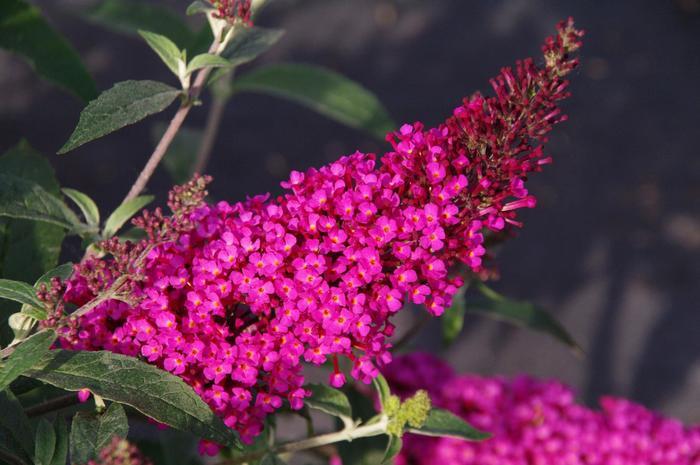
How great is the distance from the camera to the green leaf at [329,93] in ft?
7.26

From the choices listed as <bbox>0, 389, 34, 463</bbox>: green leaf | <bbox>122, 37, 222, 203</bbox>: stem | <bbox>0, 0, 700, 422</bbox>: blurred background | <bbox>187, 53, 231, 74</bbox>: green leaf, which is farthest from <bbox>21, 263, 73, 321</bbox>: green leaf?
<bbox>0, 0, 700, 422</bbox>: blurred background

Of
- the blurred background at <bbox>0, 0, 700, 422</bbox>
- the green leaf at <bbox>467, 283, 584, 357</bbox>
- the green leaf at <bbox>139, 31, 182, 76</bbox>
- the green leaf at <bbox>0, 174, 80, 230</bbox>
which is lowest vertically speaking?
the green leaf at <bbox>0, 174, 80, 230</bbox>

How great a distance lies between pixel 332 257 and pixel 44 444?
17.1 inches

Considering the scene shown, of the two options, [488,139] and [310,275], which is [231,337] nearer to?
[310,275]

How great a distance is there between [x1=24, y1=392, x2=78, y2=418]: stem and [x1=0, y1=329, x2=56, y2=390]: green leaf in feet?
0.68

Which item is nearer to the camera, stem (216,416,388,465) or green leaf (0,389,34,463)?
green leaf (0,389,34,463)

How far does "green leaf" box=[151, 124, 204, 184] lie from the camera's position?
8.22ft

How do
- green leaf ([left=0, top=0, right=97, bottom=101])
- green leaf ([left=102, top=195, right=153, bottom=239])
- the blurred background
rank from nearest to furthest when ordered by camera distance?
green leaf ([left=102, top=195, right=153, bottom=239]) < green leaf ([left=0, top=0, right=97, bottom=101]) < the blurred background

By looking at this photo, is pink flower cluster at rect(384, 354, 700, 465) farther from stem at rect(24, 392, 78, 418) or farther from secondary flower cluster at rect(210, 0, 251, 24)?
secondary flower cluster at rect(210, 0, 251, 24)

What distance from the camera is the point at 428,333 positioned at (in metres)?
4.39

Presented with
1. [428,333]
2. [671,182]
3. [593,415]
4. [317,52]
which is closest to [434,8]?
[317,52]

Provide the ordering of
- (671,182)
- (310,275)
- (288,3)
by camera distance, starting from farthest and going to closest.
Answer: (288,3)
(671,182)
(310,275)

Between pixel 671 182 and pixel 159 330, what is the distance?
4.64m

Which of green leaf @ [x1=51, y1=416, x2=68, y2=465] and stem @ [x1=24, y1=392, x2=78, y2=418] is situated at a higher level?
stem @ [x1=24, y1=392, x2=78, y2=418]
